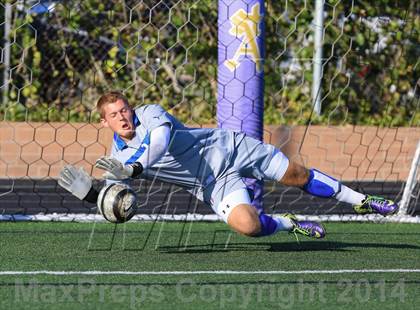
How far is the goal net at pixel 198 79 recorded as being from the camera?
12445 mm

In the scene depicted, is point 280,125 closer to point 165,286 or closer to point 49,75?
point 49,75

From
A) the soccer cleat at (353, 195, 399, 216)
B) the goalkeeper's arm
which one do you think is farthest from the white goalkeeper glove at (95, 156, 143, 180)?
the soccer cleat at (353, 195, 399, 216)

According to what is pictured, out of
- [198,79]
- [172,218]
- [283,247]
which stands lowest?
[172,218]

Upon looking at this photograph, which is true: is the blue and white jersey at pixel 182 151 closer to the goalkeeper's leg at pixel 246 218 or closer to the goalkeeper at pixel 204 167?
the goalkeeper at pixel 204 167

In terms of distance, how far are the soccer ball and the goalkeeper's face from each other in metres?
0.38

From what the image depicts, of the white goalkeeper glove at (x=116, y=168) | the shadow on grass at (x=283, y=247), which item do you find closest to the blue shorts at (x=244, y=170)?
the shadow on grass at (x=283, y=247)

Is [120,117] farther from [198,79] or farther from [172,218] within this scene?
[198,79]

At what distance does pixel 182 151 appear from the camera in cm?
691

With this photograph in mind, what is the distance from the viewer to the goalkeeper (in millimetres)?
6602

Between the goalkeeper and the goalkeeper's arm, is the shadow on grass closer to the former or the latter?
the goalkeeper

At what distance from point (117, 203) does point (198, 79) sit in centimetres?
699

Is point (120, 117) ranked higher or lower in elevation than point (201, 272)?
higher

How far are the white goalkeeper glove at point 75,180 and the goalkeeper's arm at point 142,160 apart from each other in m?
0.17

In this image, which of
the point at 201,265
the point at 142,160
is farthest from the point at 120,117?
the point at 201,265
